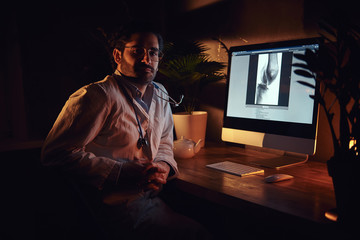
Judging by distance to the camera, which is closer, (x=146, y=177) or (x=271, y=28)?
(x=146, y=177)

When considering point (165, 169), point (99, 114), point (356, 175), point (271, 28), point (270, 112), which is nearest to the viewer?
point (356, 175)

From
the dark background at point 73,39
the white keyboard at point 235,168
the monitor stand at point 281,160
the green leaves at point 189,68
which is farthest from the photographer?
the green leaves at point 189,68

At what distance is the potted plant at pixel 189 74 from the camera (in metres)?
1.65

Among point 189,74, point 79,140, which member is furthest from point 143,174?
point 189,74

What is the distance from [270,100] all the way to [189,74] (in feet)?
1.87

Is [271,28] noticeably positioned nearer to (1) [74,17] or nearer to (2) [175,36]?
(2) [175,36]

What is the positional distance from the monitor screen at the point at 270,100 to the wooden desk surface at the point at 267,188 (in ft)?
0.48

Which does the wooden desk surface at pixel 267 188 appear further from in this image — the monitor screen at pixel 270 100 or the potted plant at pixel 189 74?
the potted plant at pixel 189 74

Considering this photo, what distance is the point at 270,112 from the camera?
1.31 metres

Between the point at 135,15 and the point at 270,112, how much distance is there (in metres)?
1.41

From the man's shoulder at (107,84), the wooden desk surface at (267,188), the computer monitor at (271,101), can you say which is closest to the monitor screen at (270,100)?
the computer monitor at (271,101)

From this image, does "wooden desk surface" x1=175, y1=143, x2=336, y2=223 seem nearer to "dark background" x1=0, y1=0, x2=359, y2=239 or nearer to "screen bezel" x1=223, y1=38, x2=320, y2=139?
"screen bezel" x1=223, y1=38, x2=320, y2=139

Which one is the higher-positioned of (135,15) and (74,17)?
(135,15)

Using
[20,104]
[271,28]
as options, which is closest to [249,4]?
[271,28]
